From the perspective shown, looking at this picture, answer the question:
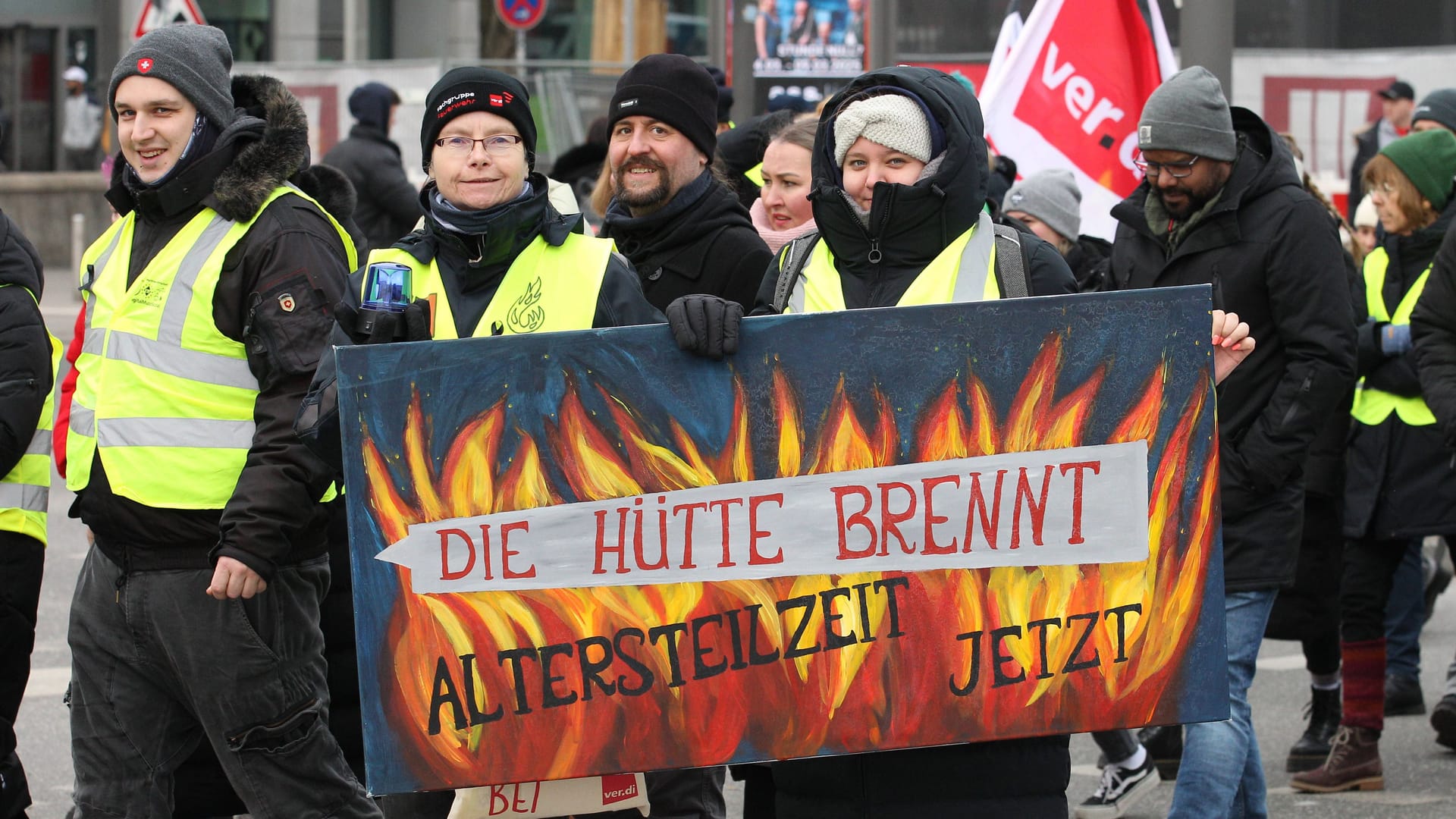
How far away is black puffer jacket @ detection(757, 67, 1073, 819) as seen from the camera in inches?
132

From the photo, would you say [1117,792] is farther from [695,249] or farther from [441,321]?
[441,321]

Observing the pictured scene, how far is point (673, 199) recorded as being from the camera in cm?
486

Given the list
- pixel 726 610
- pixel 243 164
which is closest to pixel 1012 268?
pixel 726 610

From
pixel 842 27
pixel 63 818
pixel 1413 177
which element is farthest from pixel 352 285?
pixel 842 27

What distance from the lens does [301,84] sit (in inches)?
649

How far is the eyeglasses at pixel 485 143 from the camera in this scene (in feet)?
12.6

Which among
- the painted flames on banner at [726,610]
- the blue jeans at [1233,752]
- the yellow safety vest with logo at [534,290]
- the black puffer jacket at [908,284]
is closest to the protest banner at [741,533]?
the painted flames on banner at [726,610]

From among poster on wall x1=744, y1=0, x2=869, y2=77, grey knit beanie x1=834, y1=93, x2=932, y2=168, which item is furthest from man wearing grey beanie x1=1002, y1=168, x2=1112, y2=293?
poster on wall x1=744, y1=0, x2=869, y2=77

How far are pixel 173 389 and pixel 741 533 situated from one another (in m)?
1.46

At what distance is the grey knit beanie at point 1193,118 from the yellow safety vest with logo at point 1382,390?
6.22 feet

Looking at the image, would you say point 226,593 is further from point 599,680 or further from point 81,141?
point 81,141

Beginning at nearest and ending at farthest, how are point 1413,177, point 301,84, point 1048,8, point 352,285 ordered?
point 352,285
point 1413,177
point 1048,8
point 301,84

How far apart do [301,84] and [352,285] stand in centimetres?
1318

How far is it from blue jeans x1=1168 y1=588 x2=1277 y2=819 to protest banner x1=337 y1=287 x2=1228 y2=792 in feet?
4.71
